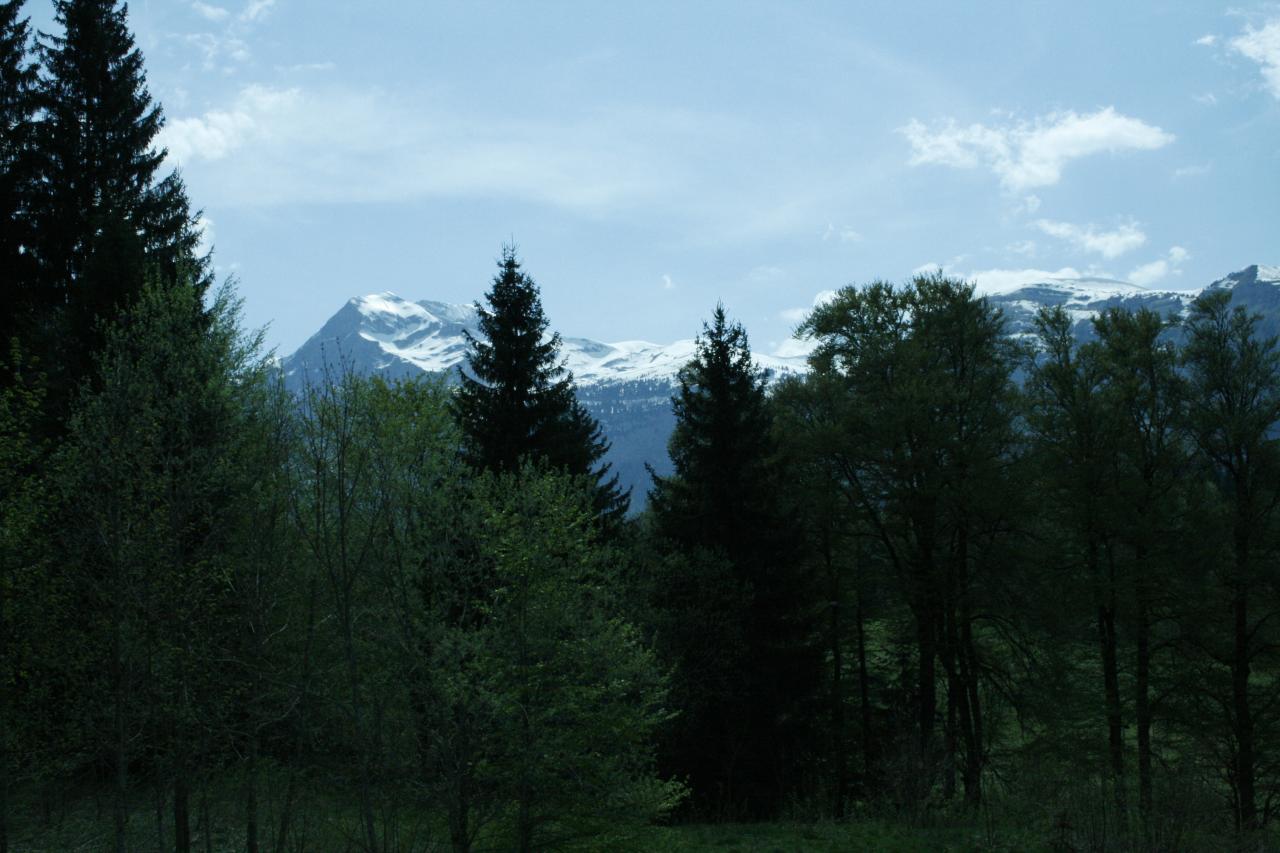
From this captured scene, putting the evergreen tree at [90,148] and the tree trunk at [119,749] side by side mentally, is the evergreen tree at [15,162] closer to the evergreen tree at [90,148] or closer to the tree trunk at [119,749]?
the evergreen tree at [90,148]

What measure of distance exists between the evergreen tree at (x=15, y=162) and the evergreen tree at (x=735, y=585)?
2252 cm

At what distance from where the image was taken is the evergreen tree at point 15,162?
101 ft

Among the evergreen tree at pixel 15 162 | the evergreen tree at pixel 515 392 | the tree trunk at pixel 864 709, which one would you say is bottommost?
the tree trunk at pixel 864 709

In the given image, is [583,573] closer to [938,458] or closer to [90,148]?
[938,458]

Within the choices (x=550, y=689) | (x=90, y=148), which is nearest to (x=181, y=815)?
(x=550, y=689)

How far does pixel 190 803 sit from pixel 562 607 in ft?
38.7

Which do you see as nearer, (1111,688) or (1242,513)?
(1242,513)

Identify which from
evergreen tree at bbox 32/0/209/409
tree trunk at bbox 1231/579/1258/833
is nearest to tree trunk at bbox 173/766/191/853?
evergreen tree at bbox 32/0/209/409

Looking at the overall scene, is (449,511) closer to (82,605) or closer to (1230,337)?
(82,605)

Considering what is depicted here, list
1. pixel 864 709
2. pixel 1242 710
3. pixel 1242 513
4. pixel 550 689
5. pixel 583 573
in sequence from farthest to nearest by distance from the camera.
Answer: pixel 864 709 < pixel 1242 513 < pixel 1242 710 < pixel 583 573 < pixel 550 689

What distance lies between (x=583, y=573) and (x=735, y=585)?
7.70m

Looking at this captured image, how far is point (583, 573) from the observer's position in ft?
66.4

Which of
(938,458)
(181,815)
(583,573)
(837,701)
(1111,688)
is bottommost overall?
(837,701)

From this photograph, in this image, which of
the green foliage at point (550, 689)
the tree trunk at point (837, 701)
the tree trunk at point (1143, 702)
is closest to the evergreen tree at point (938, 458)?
the tree trunk at point (837, 701)
